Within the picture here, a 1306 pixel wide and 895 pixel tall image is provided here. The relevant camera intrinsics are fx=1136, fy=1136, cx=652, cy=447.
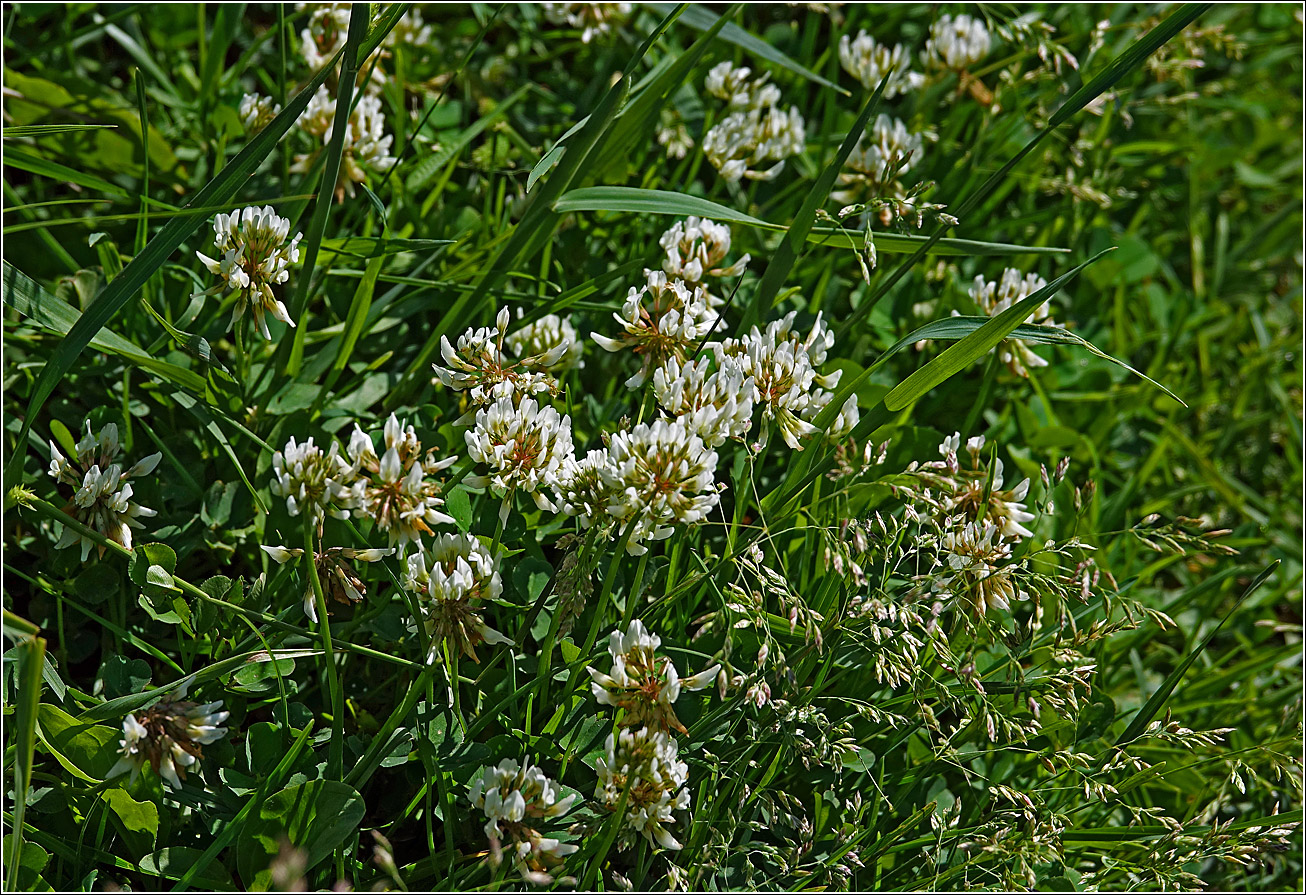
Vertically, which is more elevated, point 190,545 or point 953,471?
point 953,471

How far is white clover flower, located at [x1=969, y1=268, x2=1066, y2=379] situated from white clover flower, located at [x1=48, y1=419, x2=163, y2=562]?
138 cm

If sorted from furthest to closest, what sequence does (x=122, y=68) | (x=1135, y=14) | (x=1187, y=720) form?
1. (x=1135, y=14)
2. (x=122, y=68)
3. (x=1187, y=720)

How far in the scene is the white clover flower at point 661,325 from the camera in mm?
1628

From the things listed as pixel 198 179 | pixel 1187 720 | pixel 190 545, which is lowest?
pixel 1187 720

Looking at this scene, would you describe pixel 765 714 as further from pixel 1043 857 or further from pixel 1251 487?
pixel 1251 487

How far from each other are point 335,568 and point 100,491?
14.5 inches

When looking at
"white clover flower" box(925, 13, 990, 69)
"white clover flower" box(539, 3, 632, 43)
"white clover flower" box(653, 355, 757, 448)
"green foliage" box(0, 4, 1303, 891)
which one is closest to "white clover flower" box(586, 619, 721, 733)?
"green foliage" box(0, 4, 1303, 891)

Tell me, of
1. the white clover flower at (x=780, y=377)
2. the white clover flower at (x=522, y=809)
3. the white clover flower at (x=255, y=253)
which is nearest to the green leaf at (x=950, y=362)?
the white clover flower at (x=780, y=377)

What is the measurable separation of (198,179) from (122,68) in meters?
0.50

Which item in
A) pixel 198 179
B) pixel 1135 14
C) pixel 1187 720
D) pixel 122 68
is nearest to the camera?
pixel 1187 720

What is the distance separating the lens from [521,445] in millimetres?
1451

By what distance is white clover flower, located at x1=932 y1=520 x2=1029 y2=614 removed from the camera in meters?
1.53


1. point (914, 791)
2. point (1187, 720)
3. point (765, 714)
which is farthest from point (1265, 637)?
point (765, 714)

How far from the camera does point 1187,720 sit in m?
2.19
